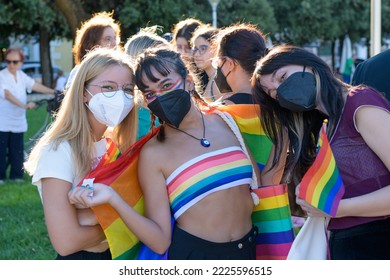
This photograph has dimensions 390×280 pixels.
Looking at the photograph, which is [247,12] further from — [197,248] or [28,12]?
[197,248]

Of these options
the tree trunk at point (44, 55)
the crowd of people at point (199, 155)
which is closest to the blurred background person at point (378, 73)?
→ the crowd of people at point (199, 155)

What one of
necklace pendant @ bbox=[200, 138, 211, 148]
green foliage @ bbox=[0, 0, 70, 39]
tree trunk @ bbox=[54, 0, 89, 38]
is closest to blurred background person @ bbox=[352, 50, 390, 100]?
necklace pendant @ bbox=[200, 138, 211, 148]

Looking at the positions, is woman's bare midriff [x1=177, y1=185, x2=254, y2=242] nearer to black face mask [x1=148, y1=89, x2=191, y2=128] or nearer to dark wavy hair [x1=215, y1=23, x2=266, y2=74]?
black face mask [x1=148, y1=89, x2=191, y2=128]

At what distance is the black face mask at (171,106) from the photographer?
2.90m

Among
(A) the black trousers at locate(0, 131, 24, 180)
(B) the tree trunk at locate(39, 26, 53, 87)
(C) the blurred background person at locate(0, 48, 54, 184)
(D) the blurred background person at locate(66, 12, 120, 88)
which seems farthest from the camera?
(B) the tree trunk at locate(39, 26, 53, 87)

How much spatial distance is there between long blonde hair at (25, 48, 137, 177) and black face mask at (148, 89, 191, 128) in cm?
27

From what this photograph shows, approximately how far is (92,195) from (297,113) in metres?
0.93

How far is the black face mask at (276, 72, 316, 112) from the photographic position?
273cm

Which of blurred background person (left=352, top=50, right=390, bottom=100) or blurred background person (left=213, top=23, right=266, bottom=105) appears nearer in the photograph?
blurred background person (left=352, top=50, right=390, bottom=100)

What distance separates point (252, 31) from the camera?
4.08 m

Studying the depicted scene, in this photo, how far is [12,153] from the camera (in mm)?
9984

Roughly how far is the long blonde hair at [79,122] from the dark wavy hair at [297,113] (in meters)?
0.64

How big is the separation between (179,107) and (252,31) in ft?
4.34

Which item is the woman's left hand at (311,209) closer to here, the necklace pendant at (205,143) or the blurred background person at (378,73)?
the necklace pendant at (205,143)
